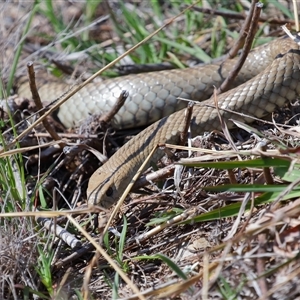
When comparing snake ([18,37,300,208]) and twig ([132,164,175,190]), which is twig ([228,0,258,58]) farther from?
twig ([132,164,175,190])

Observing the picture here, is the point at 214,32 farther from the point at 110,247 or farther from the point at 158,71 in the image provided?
the point at 110,247

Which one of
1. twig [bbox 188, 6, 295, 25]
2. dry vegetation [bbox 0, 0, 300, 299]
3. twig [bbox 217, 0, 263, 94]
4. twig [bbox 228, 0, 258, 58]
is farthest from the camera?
twig [bbox 188, 6, 295, 25]

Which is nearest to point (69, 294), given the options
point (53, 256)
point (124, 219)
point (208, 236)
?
point (53, 256)

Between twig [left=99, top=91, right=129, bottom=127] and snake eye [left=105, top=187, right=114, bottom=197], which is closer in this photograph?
snake eye [left=105, top=187, right=114, bottom=197]

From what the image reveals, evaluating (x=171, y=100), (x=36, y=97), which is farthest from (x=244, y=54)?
(x=36, y=97)

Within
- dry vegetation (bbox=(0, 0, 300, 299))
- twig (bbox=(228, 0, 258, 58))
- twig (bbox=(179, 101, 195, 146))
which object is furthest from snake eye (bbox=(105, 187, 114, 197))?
twig (bbox=(228, 0, 258, 58))

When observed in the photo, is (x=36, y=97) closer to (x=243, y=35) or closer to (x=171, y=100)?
(x=171, y=100)
